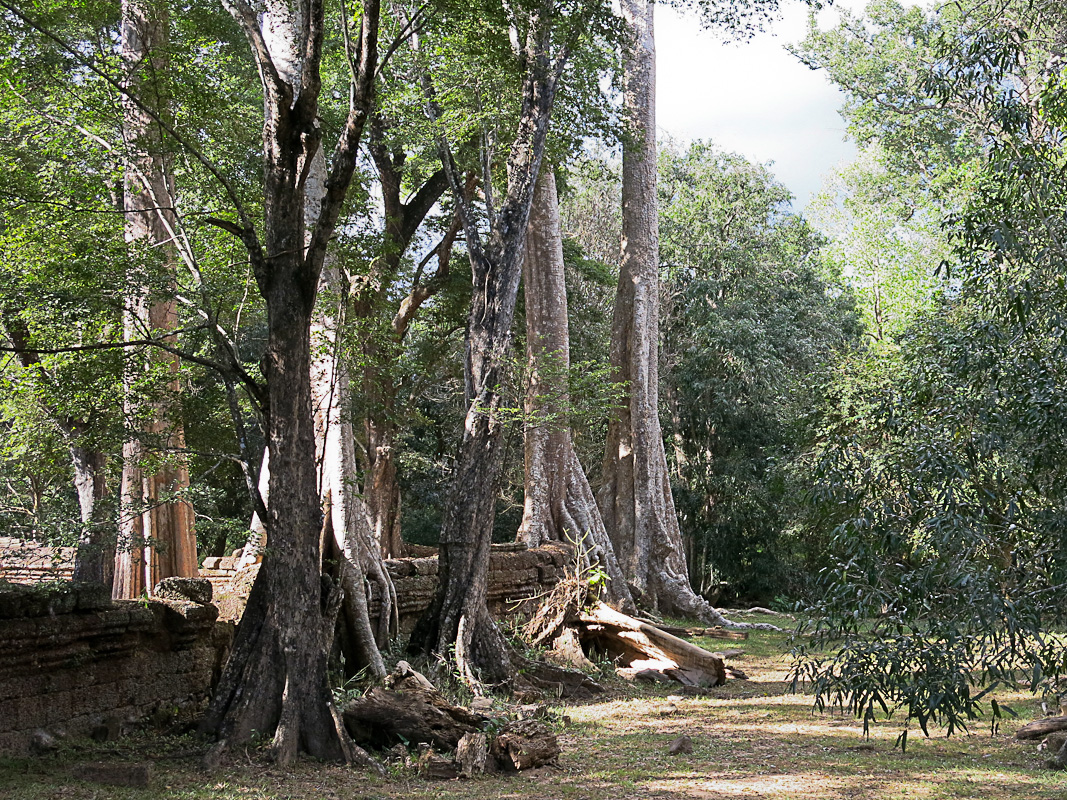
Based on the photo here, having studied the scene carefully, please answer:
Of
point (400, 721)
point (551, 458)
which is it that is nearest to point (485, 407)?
point (400, 721)

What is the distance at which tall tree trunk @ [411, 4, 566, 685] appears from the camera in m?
8.30

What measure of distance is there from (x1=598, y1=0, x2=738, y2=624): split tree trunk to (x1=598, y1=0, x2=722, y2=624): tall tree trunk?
0.05ft

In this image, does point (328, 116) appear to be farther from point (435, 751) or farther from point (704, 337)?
point (704, 337)

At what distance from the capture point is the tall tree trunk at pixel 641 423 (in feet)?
48.2

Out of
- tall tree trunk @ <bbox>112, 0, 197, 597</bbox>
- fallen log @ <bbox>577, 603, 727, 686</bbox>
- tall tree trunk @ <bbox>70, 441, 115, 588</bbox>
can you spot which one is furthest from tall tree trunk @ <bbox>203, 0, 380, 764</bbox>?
fallen log @ <bbox>577, 603, 727, 686</bbox>

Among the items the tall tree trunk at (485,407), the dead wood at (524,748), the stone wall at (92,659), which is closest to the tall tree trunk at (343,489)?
the tall tree trunk at (485,407)

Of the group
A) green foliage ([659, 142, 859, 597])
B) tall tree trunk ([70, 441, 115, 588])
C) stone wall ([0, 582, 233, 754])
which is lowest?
stone wall ([0, 582, 233, 754])

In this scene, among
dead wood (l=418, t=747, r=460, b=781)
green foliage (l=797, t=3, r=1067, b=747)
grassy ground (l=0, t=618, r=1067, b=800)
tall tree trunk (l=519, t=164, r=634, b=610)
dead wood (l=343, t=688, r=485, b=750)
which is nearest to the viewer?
green foliage (l=797, t=3, r=1067, b=747)

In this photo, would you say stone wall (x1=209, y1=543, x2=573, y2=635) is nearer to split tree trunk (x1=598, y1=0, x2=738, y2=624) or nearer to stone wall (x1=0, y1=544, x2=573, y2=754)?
stone wall (x1=0, y1=544, x2=573, y2=754)

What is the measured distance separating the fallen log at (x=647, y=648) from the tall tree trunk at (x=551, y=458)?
1.78 m

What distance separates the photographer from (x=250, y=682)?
19.4ft

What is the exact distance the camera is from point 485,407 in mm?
8492

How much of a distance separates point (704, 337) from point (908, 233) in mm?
7276

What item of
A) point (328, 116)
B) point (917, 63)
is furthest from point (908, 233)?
point (328, 116)
